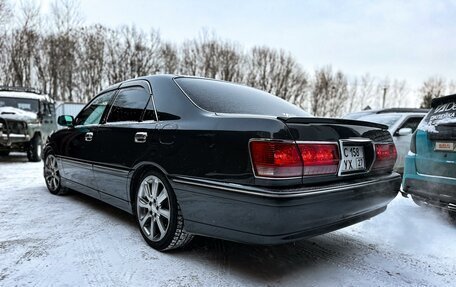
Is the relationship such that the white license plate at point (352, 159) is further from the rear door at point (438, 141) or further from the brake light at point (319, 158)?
the rear door at point (438, 141)

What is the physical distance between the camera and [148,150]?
2824 millimetres

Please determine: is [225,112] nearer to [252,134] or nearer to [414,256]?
[252,134]

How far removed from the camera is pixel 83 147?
12.7ft

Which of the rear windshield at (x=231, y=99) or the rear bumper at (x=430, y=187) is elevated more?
the rear windshield at (x=231, y=99)

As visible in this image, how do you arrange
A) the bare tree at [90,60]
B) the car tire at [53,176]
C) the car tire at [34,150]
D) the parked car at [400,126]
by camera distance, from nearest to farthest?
1. the car tire at [53,176]
2. the parked car at [400,126]
3. the car tire at [34,150]
4. the bare tree at [90,60]

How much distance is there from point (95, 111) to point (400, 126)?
5568 millimetres

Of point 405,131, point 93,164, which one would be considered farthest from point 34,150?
point 405,131

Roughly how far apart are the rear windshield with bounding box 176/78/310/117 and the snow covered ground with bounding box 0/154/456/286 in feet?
3.83

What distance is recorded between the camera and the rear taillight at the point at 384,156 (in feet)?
8.90

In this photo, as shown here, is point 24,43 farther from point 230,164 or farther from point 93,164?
point 230,164

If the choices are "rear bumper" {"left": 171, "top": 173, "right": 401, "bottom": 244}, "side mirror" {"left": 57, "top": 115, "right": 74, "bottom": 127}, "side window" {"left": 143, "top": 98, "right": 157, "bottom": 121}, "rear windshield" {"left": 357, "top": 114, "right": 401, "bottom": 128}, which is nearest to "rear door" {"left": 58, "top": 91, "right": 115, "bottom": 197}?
"side mirror" {"left": 57, "top": 115, "right": 74, "bottom": 127}

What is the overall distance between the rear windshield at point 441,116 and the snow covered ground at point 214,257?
1.06m

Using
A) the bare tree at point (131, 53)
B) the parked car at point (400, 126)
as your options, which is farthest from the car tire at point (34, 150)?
the bare tree at point (131, 53)

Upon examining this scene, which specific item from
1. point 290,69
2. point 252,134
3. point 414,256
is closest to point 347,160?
point 252,134
